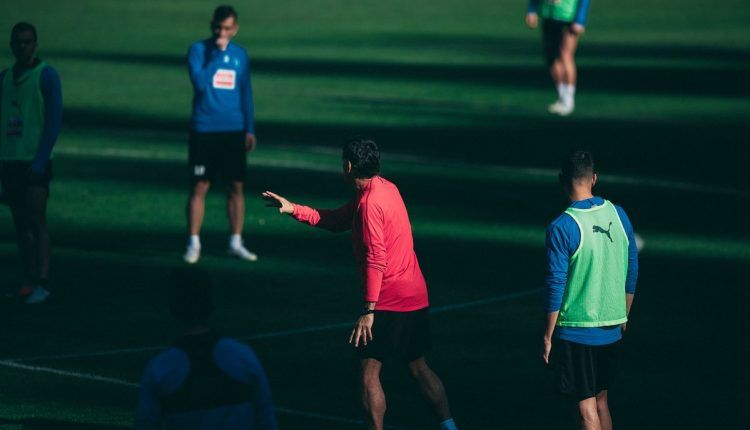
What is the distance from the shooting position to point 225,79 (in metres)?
14.0

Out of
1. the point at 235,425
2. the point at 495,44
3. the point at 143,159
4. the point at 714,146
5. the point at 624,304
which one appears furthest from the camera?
the point at 495,44

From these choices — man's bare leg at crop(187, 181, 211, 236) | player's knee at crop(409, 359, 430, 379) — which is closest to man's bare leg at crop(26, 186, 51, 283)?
man's bare leg at crop(187, 181, 211, 236)

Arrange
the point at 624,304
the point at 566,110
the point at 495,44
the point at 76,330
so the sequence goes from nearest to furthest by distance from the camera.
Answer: the point at 624,304, the point at 76,330, the point at 566,110, the point at 495,44

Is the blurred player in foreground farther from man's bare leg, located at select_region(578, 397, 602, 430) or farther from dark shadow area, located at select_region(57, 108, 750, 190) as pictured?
dark shadow area, located at select_region(57, 108, 750, 190)

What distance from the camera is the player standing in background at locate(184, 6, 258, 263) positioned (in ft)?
45.6

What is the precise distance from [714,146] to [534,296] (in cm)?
996

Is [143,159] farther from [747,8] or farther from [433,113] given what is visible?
[747,8]

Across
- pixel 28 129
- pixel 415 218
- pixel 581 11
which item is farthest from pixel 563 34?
pixel 28 129

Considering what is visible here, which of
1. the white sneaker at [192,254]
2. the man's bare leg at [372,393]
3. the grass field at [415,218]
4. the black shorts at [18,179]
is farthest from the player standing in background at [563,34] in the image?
the man's bare leg at [372,393]

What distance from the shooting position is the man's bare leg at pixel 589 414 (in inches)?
325

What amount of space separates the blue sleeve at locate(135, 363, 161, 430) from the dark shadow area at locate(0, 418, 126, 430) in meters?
3.37

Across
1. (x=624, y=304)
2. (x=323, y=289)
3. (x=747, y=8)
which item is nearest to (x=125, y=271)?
(x=323, y=289)

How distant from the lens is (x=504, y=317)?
12.5 meters

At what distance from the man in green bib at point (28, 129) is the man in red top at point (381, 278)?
3.88 m
